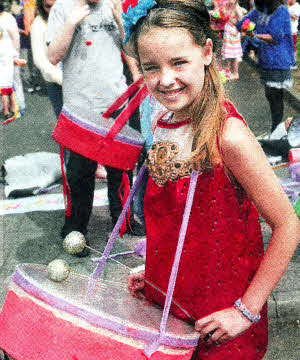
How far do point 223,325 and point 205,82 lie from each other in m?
0.61

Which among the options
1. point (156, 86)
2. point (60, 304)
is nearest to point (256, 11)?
point (156, 86)

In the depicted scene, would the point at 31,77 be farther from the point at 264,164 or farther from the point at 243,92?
the point at 264,164

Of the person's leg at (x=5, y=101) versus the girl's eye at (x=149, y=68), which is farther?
the person's leg at (x=5, y=101)

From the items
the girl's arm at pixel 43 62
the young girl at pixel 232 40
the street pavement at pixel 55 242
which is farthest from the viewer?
the young girl at pixel 232 40

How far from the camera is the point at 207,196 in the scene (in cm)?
137

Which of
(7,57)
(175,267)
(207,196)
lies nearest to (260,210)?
(207,196)

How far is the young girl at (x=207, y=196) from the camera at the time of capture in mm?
1304

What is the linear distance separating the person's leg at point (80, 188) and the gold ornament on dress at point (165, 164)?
76.4 inches

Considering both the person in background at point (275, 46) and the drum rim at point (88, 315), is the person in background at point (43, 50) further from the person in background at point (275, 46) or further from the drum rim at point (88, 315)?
the drum rim at point (88, 315)

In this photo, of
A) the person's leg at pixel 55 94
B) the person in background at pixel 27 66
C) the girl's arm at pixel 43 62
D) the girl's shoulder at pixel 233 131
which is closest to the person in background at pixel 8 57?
the person's leg at pixel 55 94

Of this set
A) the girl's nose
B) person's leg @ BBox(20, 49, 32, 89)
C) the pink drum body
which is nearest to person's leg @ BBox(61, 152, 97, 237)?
the pink drum body

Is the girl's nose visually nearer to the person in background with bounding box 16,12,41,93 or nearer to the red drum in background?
the red drum in background

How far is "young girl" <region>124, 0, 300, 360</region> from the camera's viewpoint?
4.28ft

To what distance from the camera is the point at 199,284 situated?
1.45 m
